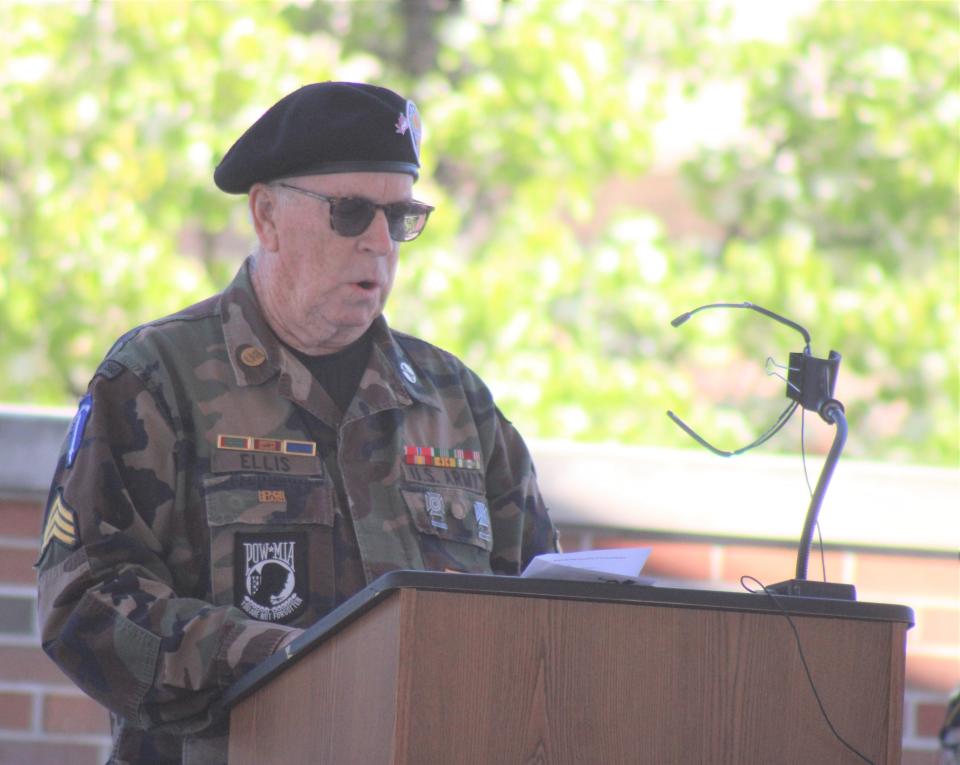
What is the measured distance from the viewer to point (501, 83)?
6676 mm

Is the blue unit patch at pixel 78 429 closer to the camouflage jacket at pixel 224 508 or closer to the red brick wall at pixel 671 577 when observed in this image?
the camouflage jacket at pixel 224 508

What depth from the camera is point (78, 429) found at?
2625 mm

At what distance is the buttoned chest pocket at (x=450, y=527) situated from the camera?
2.84 metres

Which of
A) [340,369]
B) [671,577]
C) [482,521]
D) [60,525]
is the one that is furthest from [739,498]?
[60,525]

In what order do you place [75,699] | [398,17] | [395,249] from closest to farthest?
[395,249] < [75,699] < [398,17]

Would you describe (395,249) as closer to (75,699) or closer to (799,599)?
(799,599)

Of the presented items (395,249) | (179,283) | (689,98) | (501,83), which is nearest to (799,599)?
(395,249)

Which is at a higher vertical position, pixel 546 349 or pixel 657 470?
pixel 546 349

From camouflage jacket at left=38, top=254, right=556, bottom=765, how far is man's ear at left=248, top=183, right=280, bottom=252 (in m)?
0.09

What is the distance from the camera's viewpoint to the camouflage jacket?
2445 millimetres

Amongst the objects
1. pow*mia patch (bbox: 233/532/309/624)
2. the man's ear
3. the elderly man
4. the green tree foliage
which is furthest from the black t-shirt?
the green tree foliage

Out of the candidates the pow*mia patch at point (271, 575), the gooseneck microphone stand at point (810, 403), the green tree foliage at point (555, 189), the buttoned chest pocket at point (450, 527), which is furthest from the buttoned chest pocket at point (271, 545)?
the green tree foliage at point (555, 189)

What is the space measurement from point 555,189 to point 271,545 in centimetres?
432

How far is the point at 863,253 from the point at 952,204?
1.63 feet
